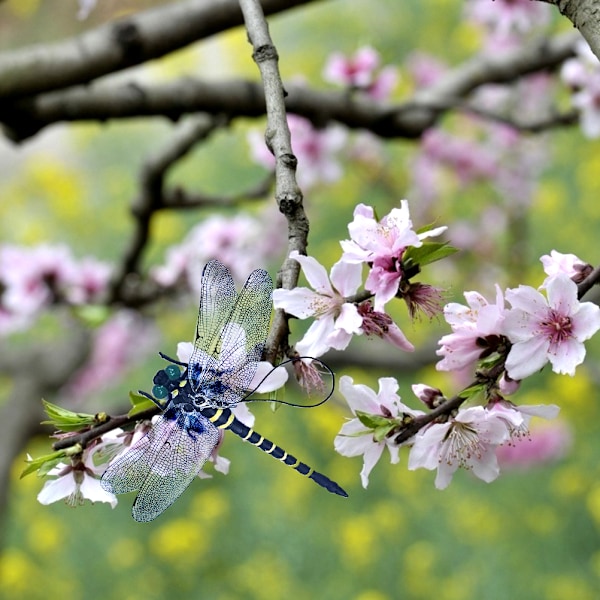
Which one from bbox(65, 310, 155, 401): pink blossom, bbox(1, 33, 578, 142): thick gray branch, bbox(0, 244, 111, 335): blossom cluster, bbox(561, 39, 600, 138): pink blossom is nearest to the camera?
bbox(1, 33, 578, 142): thick gray branch

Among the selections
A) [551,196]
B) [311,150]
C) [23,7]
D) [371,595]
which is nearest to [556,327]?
[311,150]

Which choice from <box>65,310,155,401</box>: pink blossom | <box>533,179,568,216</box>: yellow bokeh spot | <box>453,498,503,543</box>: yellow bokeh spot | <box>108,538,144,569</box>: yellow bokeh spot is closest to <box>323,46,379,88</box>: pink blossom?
<box>65,310,155,401</box>: pink blossom

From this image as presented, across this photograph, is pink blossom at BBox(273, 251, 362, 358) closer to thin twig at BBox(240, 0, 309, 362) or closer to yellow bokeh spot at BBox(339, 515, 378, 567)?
thin twig at BBox(240, 0, 309, 362)

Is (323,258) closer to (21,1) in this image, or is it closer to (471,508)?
(471,508)

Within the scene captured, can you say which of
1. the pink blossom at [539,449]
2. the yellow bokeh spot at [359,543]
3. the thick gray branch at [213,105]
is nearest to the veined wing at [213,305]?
the thick gray branch at [213,105]

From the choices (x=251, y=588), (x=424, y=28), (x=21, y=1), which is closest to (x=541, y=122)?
(x=251, y=588)

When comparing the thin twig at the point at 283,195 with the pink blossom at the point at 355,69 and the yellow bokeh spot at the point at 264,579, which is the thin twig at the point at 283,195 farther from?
the yellow bokeh spot at the point at 264,579

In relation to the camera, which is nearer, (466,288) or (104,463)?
(104,463)
